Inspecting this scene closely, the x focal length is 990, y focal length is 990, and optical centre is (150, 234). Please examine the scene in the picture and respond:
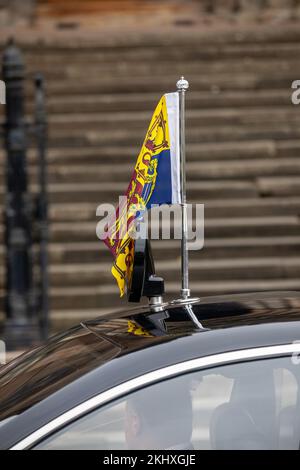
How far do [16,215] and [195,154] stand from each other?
2721mm

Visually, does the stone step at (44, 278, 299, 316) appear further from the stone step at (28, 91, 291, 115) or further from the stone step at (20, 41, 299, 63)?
the stone step at (20, 41, 299, 63)

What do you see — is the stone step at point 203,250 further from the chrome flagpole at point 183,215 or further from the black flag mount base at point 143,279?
the black flag mount base at point 143,279

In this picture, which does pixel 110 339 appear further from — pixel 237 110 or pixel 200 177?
pixel 237 110

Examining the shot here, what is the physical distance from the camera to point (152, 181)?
3.21 meters

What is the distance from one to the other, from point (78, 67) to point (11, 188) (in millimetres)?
3932

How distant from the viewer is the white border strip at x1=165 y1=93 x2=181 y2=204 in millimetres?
3196

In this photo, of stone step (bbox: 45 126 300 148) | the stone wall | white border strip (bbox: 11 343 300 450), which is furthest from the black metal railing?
white border strip (bbox: 11 343 300 450)

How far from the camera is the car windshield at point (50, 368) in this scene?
265 centimetres

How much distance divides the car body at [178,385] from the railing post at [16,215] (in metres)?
6.43

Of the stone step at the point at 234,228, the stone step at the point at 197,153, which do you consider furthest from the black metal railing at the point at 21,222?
the stone step at the point at 197,153

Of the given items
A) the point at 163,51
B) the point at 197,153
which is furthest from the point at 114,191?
the point at 163,51

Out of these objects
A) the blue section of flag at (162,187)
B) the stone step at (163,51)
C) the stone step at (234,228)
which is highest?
the stone step at (163,51)

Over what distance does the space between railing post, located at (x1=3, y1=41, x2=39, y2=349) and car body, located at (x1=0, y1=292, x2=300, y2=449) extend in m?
6.43

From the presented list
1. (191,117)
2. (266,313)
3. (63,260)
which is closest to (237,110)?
(191,117)
